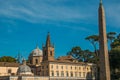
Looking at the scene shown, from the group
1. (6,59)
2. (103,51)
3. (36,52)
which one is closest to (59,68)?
(36,52)

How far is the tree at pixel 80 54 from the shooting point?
8094 centimetres

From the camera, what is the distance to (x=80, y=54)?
81750mm

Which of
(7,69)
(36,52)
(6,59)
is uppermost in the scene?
(36,52)

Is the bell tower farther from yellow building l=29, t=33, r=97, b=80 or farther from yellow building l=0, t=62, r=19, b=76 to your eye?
yellow building l=0, t=62, r=19, b=76

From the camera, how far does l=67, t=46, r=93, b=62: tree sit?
80.9 metres

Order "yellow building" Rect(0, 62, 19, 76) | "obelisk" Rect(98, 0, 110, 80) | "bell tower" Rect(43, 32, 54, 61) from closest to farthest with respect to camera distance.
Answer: "obelisk" Rect(98, 0, 110, 80) < "yellow building" Rect(0, 62, 19, 76) < "bell tower" Rect(43, 32, 54, 61)

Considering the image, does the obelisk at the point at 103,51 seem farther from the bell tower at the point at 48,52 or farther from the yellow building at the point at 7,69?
the yellow building at the point at 7,69

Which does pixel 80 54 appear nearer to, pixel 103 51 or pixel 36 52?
pixel 36 52

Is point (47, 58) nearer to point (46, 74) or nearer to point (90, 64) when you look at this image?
point (46, 74)

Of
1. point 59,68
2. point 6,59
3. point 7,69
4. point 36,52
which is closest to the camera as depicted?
point 59,68

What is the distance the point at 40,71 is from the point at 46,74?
3516mm

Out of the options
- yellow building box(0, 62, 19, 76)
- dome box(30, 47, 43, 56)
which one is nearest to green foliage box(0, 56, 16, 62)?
dome box(30, 47, 43, 56)

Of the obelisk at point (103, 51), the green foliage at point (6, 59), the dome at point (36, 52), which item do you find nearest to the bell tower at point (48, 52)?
the dome at point (36, 52)

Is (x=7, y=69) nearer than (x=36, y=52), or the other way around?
(x=7, y=69)
